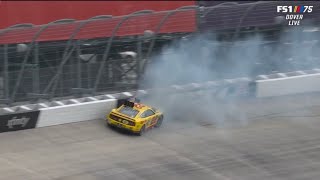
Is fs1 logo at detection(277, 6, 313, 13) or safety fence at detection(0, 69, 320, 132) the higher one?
fs1 logo at detection(277, 6, 313, 13)

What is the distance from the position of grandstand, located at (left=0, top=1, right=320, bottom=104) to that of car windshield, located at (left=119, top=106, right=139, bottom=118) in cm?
144

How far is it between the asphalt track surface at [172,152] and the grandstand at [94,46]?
1207 millimetres

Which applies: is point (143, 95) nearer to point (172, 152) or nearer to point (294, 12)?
point (172, 152)

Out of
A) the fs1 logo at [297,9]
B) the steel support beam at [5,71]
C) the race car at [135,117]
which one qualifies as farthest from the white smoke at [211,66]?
the steel support beam at [5,71]

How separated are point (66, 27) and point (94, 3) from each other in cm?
156

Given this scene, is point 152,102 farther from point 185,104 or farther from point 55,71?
point 55,71

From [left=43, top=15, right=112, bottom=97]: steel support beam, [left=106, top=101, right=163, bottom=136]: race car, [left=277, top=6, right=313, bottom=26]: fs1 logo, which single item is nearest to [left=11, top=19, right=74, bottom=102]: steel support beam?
[left=43, top=15, right=112, bottom=97]: steel support beam

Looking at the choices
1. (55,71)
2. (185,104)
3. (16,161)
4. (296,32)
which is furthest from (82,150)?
(296,32)

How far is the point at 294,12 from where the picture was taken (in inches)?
925

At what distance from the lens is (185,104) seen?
2064cm

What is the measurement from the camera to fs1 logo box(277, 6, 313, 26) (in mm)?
23211

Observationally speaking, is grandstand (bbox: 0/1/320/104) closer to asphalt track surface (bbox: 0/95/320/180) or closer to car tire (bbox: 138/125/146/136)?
asphalt track surface (bbox: 0/95/320/180)

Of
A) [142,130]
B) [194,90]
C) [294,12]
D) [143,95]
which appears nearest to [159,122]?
[142,130]

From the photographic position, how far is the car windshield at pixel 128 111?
61.1ft
